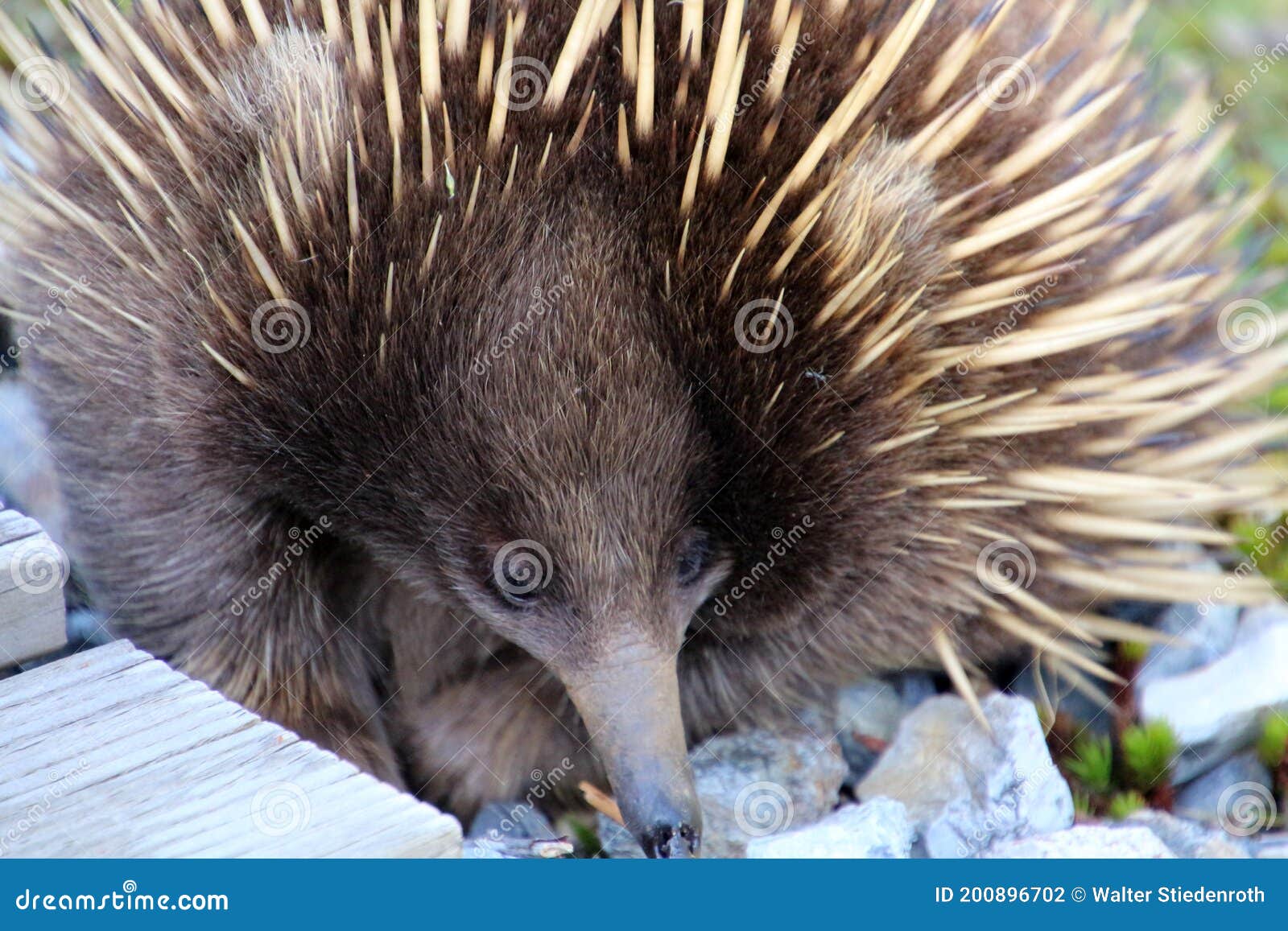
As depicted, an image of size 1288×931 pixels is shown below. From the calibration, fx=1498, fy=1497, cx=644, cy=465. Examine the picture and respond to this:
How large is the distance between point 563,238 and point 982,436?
723mm

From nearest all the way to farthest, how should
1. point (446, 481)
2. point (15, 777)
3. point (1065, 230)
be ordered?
point (15, 777), point (446, 481), point (1065, 230)

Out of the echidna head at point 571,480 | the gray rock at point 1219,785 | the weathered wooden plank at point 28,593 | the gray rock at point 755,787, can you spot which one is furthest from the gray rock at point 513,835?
the gray rock at point 1219,785

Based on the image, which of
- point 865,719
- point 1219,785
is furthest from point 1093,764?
point 865,719

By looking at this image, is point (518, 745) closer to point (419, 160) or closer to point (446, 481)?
point (446, 481)

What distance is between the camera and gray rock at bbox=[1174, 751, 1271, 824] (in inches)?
100

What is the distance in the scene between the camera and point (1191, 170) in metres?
2.64

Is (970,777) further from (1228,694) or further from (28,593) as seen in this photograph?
(28,593)

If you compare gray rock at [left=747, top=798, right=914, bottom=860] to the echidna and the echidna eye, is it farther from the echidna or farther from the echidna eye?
the echidna eye

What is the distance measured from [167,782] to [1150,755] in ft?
5.26

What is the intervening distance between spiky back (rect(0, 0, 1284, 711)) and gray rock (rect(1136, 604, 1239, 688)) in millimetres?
387

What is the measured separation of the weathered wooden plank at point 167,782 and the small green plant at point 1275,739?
1509 mm

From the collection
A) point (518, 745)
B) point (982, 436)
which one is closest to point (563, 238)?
point (982, 436)

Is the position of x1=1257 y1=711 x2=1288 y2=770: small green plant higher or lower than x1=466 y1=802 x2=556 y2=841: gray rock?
higher

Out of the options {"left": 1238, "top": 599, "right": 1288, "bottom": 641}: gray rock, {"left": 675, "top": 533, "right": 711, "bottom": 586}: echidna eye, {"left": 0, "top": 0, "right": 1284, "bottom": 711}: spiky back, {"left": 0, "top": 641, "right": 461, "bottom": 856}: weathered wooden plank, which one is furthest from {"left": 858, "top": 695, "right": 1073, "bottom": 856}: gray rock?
{"left": 0, "top": 641, "right": 461, "bottom": 856}: weathered wooden plank
